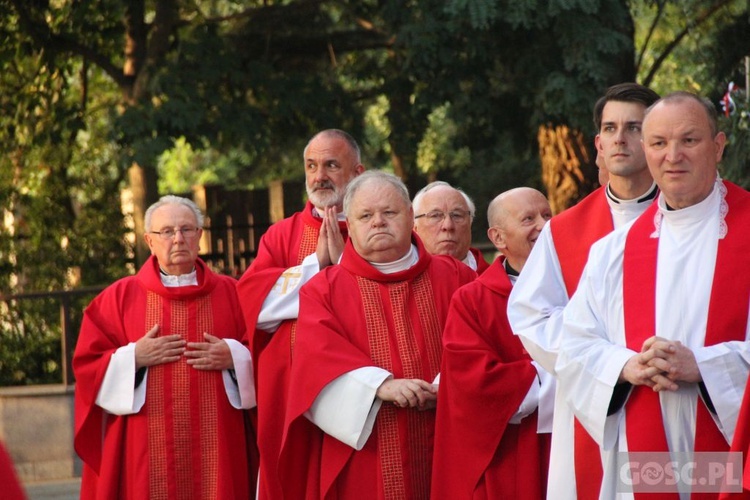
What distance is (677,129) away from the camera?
175 inches

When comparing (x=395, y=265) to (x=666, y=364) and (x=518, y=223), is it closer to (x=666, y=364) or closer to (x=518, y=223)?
(x=518, y=223)

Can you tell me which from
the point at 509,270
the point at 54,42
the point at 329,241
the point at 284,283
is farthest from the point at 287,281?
the point at 54,42

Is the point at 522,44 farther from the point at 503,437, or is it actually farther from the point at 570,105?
the point at 503,437

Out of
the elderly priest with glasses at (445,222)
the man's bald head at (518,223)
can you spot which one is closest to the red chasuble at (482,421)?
the man's bald head at (518,223)

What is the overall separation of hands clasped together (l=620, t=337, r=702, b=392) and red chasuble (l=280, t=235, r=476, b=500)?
1585 mm

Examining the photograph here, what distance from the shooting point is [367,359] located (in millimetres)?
5652

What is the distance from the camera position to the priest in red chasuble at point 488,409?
538cm

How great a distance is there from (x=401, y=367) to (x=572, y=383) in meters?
1.27

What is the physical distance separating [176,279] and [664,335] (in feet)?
11.3

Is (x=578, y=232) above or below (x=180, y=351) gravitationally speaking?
above

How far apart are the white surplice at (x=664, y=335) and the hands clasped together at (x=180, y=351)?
271 cm

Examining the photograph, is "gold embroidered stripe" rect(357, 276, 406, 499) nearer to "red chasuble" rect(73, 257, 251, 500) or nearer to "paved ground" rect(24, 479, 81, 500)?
"red chasuble" rect(73, 257, 251, 500)

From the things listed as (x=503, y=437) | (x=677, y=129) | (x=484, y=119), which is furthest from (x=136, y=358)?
(x=484, y=119)

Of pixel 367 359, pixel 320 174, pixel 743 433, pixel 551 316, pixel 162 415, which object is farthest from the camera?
pixel 162 415
